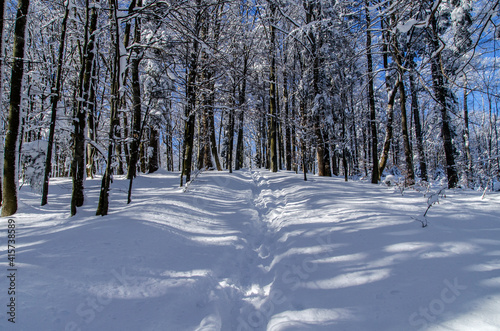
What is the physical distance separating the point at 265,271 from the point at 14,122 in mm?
6704

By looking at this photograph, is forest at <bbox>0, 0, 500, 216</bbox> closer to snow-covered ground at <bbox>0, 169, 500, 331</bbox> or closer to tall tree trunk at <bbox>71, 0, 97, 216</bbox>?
tall tree trunk at <bbox>71, 0, 97, 216</bbox>

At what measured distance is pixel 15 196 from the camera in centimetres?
538

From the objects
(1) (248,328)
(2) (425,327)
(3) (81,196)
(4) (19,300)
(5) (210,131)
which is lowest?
(1) (248,328)

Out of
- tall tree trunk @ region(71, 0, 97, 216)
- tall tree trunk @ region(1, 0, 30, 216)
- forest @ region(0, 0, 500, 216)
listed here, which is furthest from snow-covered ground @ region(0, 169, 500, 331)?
forest @ region(0, 0, 500, 216)

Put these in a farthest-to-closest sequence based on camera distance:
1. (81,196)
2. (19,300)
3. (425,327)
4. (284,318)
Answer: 1. (81,196)
2. (284,318)
3. (19,300)
4. (425,327)

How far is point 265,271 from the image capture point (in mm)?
3666

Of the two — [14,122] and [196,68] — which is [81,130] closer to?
[14,122]

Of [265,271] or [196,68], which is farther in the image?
[196,68]

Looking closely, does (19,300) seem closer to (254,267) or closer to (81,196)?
(254,267)

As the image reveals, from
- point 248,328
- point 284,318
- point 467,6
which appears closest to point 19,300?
point 248,328

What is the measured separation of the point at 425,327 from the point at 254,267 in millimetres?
2332

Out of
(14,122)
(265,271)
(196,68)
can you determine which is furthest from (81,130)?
(196,68)

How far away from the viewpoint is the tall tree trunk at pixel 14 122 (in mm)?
5309

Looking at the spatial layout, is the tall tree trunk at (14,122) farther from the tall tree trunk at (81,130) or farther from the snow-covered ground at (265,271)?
the tall tree trunk at (81,130)
